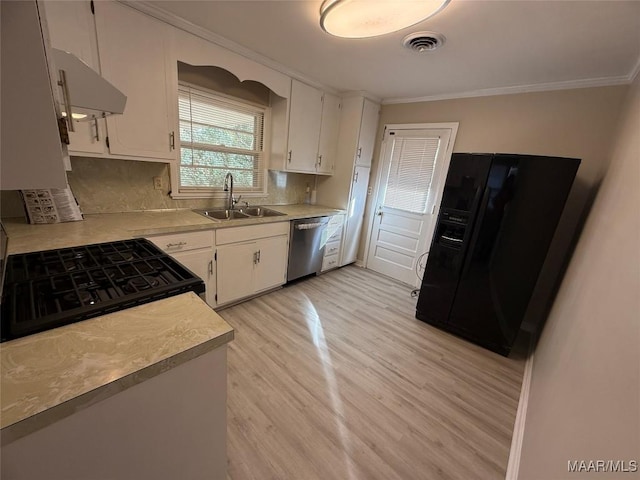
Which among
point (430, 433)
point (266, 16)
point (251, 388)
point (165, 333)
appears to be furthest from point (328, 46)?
point (430, 433)

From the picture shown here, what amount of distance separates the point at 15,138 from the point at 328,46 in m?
2.22

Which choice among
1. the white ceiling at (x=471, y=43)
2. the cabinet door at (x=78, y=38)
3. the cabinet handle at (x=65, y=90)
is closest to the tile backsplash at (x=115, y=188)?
the cabinet door at (x=78, y=38)

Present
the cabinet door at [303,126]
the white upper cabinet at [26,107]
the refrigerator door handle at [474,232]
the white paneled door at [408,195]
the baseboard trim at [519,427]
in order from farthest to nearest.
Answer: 1. the white paneled door at [408,195]
2. the cabinet door at [303,126]
3. the refrigerator door handle at [474,232]
4. the baseboard trim at [519,427]
5. the white upper cabinet at [26,107]

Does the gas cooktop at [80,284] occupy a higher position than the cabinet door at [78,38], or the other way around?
the cabinet door at [78,38]

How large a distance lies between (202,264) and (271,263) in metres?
0.79

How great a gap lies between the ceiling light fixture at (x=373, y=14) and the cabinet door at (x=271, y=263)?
1.88m

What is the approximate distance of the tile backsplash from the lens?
78.9 inches

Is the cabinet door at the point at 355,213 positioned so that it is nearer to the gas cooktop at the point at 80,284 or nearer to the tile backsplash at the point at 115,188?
the tile backsplash at the point at 115,188

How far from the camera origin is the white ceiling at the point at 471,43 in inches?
59.7

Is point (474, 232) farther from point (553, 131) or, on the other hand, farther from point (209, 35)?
point (209, 35)

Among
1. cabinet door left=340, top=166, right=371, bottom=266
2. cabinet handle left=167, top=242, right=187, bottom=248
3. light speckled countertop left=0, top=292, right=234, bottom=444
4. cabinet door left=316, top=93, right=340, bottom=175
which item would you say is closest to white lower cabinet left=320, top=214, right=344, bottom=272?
cabinet door left=340, top=166, right=371, bottom=266

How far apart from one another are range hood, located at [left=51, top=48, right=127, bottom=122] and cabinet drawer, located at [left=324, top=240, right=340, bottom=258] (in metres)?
2.66

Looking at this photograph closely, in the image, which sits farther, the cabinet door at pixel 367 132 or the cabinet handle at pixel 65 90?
the cabinet door at pixel 367 132

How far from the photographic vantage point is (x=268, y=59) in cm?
255
